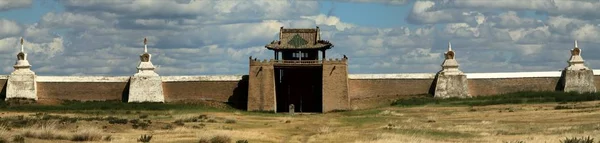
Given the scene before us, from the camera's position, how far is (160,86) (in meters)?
71.9

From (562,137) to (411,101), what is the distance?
1392 inches

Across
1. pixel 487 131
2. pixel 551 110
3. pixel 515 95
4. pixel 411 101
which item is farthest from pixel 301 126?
pixel 515 95

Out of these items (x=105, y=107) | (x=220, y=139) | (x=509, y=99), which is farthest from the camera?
(x=509, y=99)

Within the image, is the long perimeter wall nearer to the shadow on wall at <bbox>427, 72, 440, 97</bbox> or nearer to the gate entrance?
the shadow on wall at <bbox>427, 72, 440, 97</bbox>

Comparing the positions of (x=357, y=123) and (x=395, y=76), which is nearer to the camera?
(x=357, y=123)

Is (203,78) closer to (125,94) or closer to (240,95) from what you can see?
(240,95)

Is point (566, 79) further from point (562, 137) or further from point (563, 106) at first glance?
point (562, 137)

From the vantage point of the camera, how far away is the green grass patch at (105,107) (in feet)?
217

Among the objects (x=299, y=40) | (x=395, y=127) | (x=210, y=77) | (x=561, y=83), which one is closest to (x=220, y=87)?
(x=210, y=77)

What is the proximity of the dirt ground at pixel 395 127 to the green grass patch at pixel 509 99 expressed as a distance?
396 centimetres

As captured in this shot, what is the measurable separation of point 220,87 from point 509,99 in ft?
66.7

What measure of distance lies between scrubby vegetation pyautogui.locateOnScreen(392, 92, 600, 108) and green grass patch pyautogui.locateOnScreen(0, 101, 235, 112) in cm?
1319

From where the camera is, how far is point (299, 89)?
7338 cm

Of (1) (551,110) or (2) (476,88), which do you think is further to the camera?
(2) (476,88)
